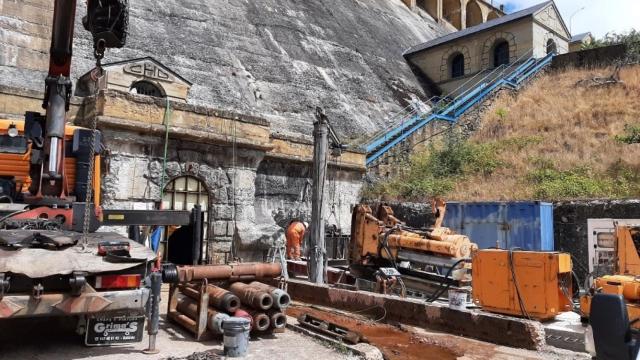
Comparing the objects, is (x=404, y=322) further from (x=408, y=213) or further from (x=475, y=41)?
(x=475, y=41)

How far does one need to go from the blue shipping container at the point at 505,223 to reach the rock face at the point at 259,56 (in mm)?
5905

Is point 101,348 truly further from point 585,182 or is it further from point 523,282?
point 585,182

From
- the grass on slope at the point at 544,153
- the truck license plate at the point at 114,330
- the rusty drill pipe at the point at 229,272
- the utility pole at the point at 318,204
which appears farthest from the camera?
the grass on slope at the point at 544,153

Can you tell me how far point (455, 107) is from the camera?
23516 mm

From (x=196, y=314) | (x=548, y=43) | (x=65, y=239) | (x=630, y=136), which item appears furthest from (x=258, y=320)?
(x=548, y=43)

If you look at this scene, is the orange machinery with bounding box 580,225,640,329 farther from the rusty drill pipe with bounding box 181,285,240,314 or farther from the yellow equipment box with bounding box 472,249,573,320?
the rusty drill pipe with bounding box 181,285,240,314

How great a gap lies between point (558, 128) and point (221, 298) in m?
18.3

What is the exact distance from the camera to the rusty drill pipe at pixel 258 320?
18.6ft

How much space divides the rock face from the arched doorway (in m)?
2.71

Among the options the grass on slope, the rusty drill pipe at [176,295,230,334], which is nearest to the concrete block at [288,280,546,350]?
the rusty drill pipe at [176,295,230,334]

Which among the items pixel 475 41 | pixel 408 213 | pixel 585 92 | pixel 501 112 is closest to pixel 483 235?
pixel 408 213

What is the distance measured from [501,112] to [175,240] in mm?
19066

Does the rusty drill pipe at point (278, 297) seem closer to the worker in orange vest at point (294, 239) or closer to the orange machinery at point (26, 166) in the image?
the orange machinery at point (26, 166)

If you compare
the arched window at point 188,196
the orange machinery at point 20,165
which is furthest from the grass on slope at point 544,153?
the orange machinery at point 20,165
